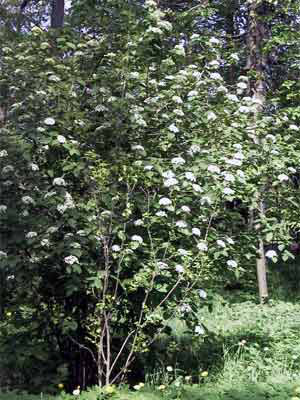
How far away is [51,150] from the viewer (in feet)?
12.0

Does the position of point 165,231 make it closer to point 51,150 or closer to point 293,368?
point 51,150

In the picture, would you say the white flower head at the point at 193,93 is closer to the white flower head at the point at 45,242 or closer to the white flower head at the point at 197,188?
the white flower head at the point at 197,188

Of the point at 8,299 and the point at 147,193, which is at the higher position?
the point at 147,193

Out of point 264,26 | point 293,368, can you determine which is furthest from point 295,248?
point 293,368

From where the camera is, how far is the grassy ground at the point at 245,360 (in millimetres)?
2979

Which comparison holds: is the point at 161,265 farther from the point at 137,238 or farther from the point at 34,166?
the point at 34,166

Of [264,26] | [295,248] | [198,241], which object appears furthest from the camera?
[295,248]

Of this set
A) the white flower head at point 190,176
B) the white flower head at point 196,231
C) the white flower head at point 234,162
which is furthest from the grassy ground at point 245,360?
the white flower head at point 234,162

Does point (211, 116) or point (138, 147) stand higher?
point (211, 116)

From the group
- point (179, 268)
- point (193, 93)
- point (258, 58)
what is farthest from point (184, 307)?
point (258, 58)

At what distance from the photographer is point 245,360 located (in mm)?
4238

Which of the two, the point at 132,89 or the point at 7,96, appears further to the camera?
the point at 7,96

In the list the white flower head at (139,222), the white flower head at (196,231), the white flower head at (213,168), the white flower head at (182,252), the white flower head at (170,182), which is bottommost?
the white flower head at (182,252)

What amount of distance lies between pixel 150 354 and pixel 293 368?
45.2 inches
